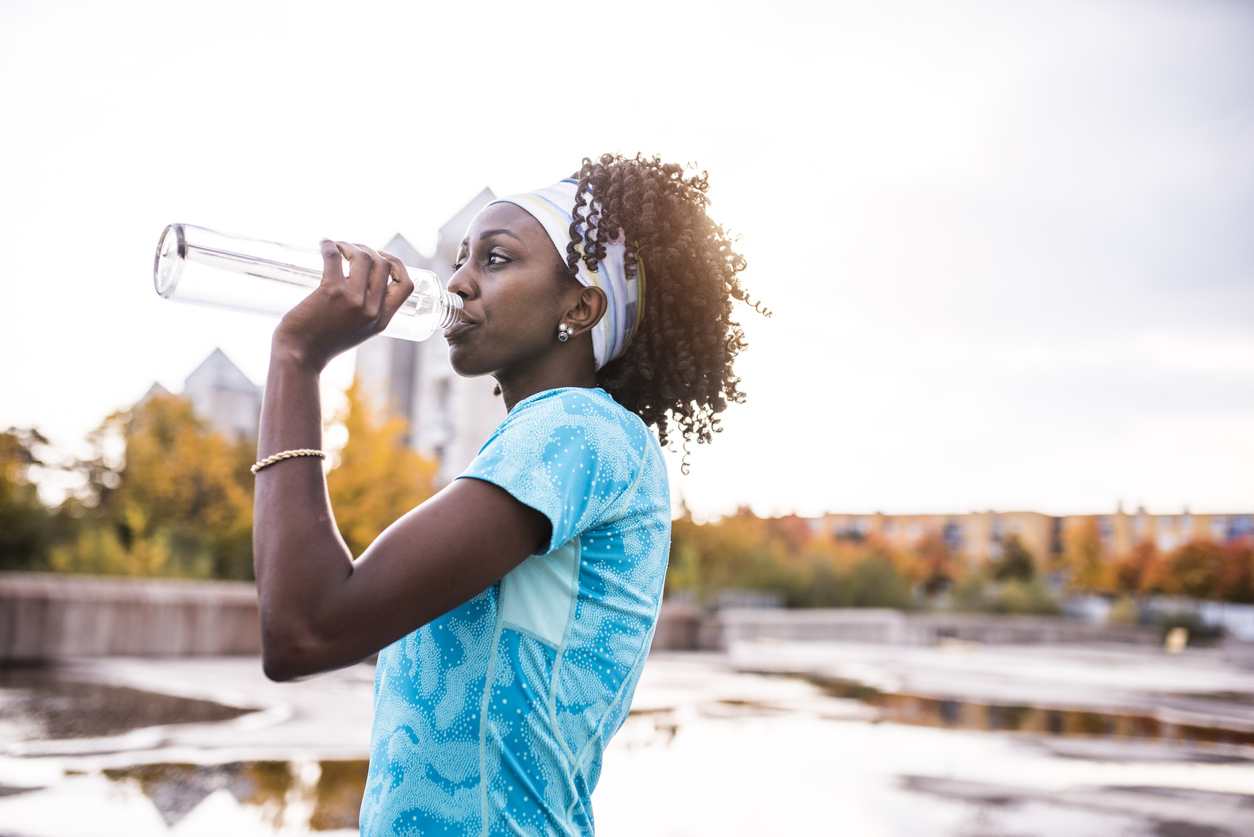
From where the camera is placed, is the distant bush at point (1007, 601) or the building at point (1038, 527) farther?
the building at point (1038, 527)

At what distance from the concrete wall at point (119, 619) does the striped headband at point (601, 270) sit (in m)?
9.65

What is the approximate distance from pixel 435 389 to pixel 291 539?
42346mm

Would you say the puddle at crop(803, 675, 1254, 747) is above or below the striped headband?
below

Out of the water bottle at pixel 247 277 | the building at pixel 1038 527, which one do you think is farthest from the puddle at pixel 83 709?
the building at pixel 1038 527

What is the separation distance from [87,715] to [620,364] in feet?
23.1

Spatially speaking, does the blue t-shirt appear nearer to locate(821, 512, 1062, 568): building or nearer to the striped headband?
the striped headband

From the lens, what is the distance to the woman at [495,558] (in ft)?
3.78

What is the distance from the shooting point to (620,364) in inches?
72.2

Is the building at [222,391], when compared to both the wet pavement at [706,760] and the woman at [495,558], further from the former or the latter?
the woman at [495,558]

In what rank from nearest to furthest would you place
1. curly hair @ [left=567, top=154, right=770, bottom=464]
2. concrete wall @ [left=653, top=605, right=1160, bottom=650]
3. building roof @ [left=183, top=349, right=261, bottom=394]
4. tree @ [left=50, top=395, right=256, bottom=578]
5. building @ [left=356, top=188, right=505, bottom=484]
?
curly hair @ [left=567, top=154, right=770, bottom=464], tree @ [left=50, top=395, right=256, bottom=578], concrete wall @ [left=653, top=605, right=1160, bottom=650], building @ [left=356, top=188, right=505, bottom=484], building roof @ [left=183, top=349, right=261, bottom=394]

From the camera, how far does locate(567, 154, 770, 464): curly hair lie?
5.59 ft

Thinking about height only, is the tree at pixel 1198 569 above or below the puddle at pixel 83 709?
below

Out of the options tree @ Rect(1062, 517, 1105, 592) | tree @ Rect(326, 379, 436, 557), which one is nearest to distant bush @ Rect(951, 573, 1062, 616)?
tree @ Rect(1062, 517, 1105, 592)

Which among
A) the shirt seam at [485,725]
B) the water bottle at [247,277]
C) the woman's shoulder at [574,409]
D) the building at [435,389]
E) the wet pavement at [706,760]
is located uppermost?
the building at [435,389]
